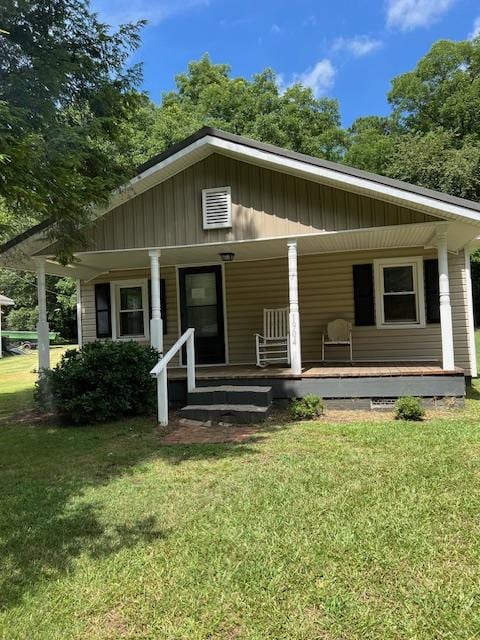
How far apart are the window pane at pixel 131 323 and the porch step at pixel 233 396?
3538mm

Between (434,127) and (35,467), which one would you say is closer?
(35,467)

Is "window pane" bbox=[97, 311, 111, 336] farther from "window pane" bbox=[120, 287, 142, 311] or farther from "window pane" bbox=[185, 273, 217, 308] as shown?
"window pane" bbox=[185, 273, 217, 308]

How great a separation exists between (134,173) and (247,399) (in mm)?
3728

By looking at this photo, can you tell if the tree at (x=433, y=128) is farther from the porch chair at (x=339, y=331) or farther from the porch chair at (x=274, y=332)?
the porch chair at (x=274, y=332)

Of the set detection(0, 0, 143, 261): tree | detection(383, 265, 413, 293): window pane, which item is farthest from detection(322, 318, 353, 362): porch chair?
detection(0, 0, 143, 261): tree

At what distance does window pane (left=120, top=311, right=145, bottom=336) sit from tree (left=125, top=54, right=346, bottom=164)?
514 inches

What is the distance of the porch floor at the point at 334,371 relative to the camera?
7.01 meters

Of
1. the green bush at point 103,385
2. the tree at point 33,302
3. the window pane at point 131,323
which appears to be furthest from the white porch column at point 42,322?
the tree at point 33,302

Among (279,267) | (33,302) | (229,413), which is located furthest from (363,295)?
(33,302)

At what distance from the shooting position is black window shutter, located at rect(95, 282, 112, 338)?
10.3 m

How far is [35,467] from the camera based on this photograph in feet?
16.3

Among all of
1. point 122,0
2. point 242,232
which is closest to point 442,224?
point 242,232

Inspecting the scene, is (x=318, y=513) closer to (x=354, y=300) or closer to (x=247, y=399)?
(x=247, y=399)

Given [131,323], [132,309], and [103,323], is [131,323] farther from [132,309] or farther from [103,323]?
[103,323]
